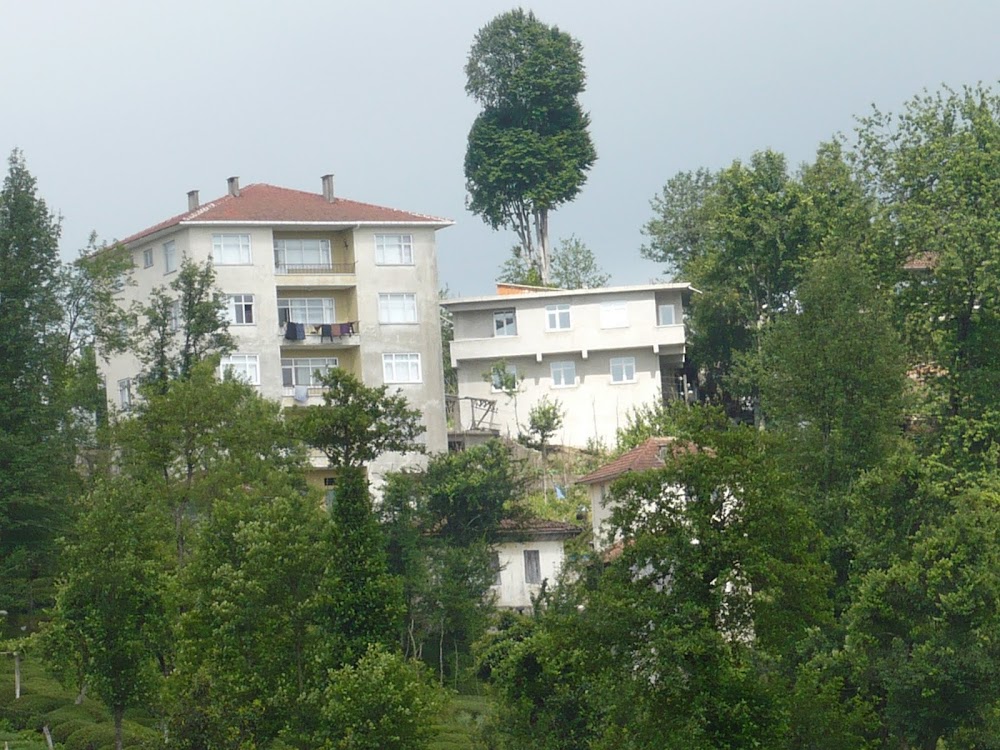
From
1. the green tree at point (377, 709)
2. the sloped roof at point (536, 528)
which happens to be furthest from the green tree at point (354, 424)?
the sloped roof at point (536, 528)

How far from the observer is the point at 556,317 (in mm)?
92312

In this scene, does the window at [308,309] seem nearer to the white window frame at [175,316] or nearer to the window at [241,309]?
the window at [241,309]

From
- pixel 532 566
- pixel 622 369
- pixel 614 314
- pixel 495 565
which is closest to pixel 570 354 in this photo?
pixel 622 369

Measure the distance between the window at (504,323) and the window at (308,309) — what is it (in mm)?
9292

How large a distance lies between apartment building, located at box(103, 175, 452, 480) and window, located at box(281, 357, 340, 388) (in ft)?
0.15

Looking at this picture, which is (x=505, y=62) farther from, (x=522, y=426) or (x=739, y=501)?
(x=739, y=501)

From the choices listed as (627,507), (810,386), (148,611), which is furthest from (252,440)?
(627,507)

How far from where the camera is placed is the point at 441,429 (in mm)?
85438

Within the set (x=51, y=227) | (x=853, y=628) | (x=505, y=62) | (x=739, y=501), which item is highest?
(x=505, y=62)

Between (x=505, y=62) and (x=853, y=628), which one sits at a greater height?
(x=505, y=62)

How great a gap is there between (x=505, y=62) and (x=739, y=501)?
70.1m

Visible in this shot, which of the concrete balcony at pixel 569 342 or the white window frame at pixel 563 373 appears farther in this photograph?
the white window frame at pixel 563 373

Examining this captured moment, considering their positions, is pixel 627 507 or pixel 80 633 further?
pixel 80 633

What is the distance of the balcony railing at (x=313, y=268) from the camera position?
86.1 metres
